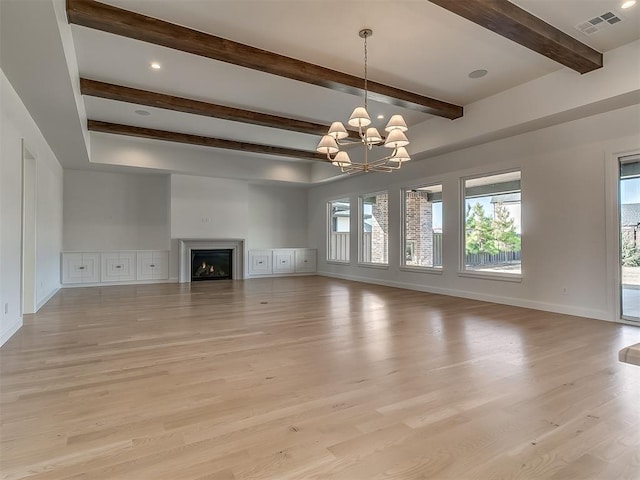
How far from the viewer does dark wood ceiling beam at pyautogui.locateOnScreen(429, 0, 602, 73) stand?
3141mm

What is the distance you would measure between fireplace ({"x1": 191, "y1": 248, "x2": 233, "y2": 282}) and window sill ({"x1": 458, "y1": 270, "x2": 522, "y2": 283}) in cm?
627

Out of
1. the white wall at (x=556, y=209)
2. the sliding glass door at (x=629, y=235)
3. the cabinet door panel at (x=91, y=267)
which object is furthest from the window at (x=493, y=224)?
the cabinet door panel at (x=91, y=267)

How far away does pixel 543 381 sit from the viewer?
268cm

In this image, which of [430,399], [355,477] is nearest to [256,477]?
[355,477]

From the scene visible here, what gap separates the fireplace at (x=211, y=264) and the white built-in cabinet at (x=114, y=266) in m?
0.71

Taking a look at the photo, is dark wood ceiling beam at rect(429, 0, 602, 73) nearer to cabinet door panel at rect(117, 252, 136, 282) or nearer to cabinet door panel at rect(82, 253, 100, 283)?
cabinet door panel at rect(117, 252, 136, 282)

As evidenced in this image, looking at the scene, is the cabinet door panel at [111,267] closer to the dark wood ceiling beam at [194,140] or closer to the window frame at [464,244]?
the dark wood ceiling beam at [194,140]

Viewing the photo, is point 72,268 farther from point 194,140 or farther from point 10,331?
point 10,331

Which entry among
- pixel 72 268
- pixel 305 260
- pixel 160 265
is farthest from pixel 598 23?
pixel 72 268

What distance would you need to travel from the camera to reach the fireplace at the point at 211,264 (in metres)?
9.73

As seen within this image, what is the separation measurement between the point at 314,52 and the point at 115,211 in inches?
289

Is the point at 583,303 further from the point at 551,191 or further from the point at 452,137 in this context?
the point at 452,137

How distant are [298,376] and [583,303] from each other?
451 cm

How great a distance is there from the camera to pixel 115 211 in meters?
9.23
